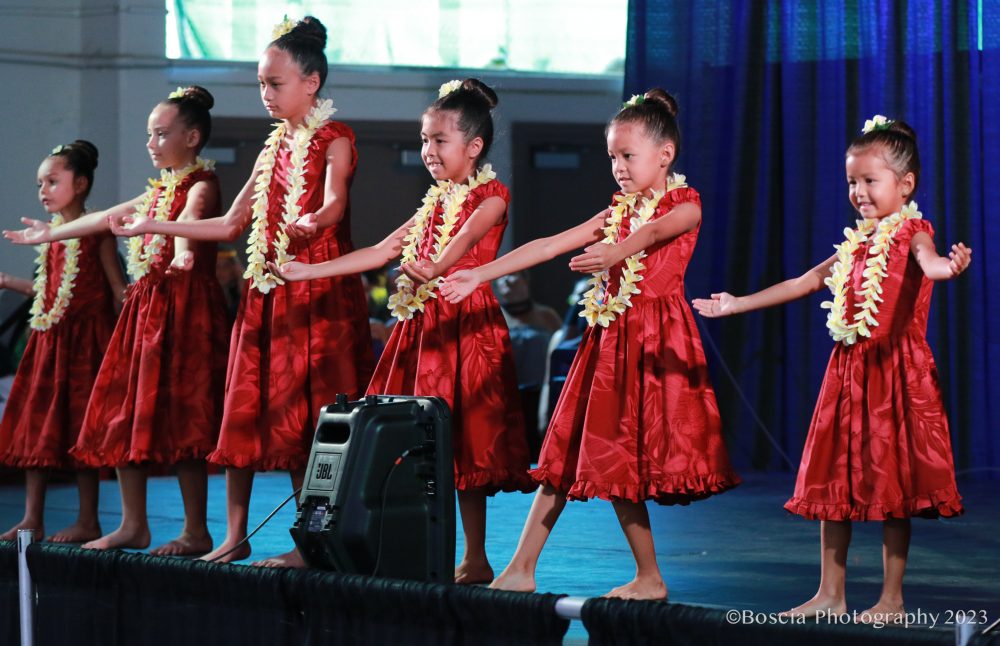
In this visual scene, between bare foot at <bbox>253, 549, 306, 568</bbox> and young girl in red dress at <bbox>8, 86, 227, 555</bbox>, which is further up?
young girl in red dress at <bbox>8, 86, 227, 555</bbox>

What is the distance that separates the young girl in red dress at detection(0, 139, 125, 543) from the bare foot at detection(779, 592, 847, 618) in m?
2.18

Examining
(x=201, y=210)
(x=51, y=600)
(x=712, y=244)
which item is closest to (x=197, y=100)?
(x=201, y=210)

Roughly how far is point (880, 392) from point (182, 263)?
1.83 meters

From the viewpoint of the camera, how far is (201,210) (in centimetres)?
390

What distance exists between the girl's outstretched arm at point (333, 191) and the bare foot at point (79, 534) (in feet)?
3.97

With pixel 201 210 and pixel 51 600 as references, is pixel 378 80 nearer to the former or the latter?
pixel 201 210

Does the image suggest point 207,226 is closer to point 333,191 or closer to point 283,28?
point 333,191

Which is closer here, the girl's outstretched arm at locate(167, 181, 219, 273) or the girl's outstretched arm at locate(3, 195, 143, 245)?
the girl's outstretched arm at locate(167, 181, 219, 273)

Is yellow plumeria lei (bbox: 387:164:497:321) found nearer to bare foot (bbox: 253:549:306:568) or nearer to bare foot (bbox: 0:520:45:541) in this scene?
bare foot (bbox: 253:549:306:568)

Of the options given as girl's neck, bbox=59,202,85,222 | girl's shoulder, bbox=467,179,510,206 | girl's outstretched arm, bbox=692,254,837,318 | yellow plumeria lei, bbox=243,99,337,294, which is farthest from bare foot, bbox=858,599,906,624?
girl's neck, bbox=59,202,85,222

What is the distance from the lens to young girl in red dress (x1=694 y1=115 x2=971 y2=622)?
295cm

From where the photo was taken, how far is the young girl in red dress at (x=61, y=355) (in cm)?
421

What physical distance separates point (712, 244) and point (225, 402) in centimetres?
315

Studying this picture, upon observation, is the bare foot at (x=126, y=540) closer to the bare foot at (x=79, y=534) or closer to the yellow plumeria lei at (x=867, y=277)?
the bare foot at (x=79, y=534)
